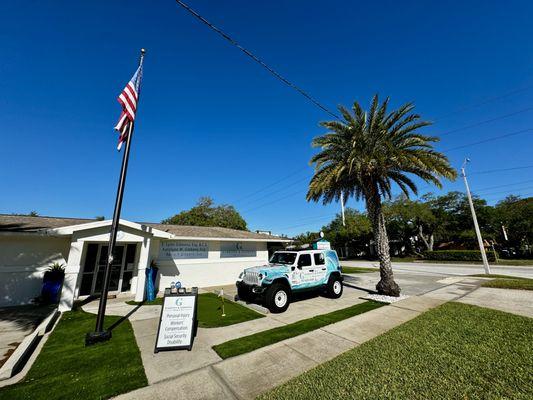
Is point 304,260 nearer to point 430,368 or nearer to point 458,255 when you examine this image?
point 430,368

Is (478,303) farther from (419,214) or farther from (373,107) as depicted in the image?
(419,214)

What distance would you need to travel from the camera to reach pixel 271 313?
8.68m

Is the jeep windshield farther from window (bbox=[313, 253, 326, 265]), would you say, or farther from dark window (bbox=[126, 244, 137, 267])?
dark window (bbox=[126, 244, 137, 267])

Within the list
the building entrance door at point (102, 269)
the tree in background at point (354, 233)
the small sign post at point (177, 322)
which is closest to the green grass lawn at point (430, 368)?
the small sign post at point (177, 322)

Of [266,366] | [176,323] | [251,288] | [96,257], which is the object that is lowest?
[266,366]

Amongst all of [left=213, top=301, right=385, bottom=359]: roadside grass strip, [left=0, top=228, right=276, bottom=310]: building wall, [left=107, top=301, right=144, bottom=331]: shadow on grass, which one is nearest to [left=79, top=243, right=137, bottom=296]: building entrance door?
[left=0, top=228, right=276, bottom=310]: building wall

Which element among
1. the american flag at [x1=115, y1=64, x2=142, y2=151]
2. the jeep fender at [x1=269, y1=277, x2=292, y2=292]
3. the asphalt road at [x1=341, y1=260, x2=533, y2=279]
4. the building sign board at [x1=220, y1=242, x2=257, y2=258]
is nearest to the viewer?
the american flag at [x1=115, y1=64, x2=142, y2=151]

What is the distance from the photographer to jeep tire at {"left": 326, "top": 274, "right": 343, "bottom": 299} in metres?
10.8

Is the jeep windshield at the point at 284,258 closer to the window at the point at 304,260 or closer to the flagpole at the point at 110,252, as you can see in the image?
the window at the point at 304,260

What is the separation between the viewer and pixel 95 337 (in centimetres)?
586

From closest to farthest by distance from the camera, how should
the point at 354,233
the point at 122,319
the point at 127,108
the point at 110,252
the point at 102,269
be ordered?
the point at 110,252, the point at 127,108, the point at 122,319, the point at 102,269, the point at 354,233

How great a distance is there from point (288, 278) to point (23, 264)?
37.9 feet

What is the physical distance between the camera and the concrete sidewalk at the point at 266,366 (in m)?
3.89

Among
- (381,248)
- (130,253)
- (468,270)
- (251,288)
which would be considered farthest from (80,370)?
(468,270)
